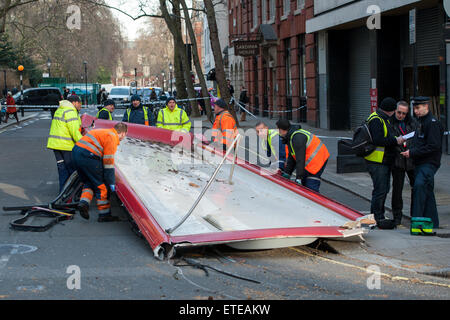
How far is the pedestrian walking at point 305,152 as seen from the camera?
971 centimetres

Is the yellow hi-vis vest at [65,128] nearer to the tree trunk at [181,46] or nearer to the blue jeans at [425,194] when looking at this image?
the blue jeans at [425,194]

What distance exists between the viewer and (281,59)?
111ft

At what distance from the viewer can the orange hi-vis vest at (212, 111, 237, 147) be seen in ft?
41.7

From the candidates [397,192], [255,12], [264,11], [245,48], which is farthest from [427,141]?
[255,12]

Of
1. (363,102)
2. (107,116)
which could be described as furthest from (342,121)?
(107,116)

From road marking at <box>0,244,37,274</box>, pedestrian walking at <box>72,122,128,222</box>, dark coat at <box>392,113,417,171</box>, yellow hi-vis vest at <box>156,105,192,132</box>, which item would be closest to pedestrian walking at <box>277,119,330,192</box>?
dark coat at <box>392,113,417,171</box>

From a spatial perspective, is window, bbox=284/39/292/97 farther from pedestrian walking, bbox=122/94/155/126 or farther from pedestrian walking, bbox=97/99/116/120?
pedestrian walking, bbox=97/99/116/120

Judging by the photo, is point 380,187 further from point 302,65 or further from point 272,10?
point 272,10

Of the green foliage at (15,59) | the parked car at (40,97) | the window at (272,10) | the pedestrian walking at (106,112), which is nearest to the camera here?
the pedestrian walking at (106,112)

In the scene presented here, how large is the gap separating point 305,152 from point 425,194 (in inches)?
66.0

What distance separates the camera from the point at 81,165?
9.98m

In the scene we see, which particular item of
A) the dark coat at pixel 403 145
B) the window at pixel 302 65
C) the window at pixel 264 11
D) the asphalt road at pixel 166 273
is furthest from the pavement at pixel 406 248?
the window at pixel 264 11

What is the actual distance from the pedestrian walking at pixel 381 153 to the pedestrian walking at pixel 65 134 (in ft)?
16.5
